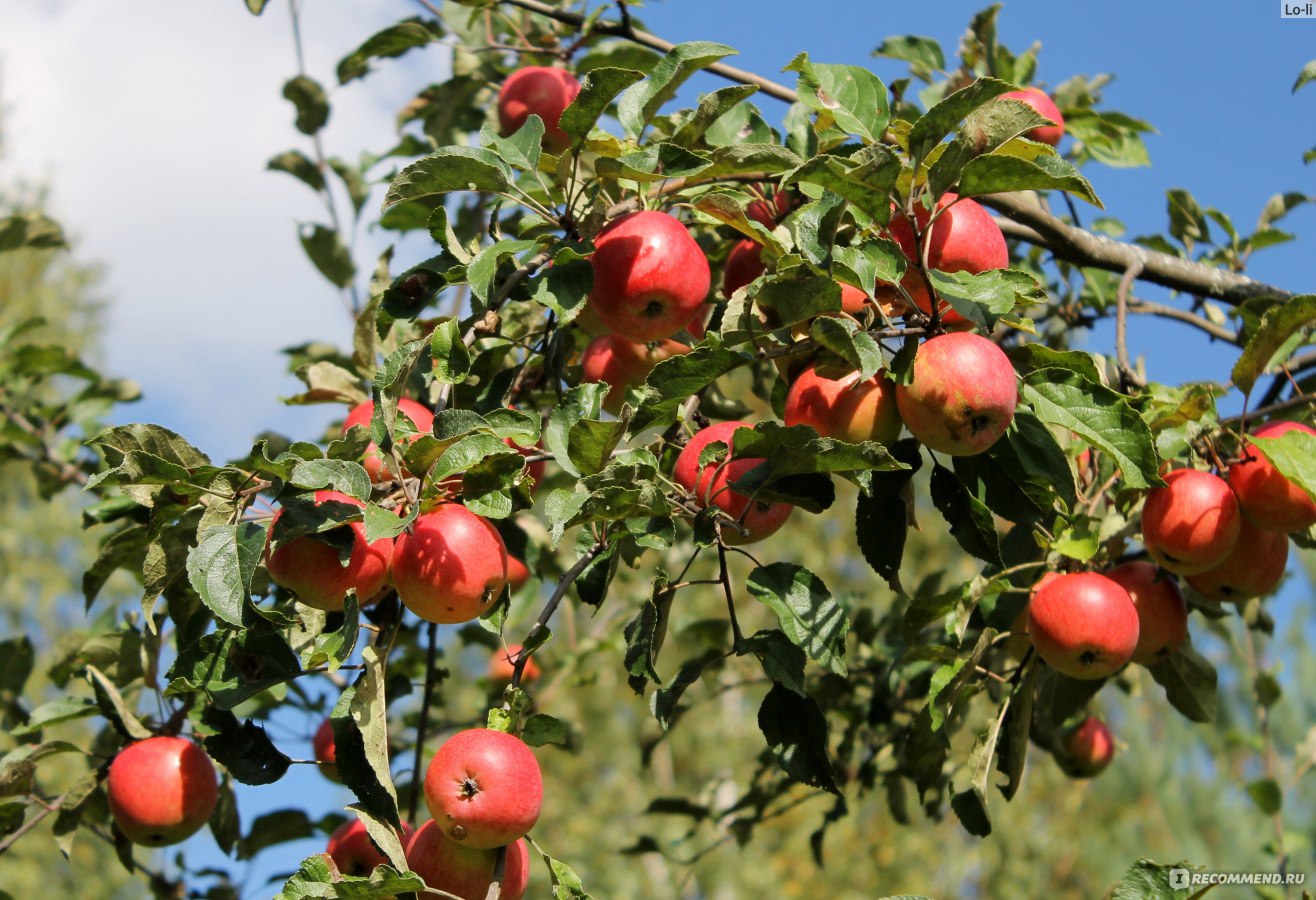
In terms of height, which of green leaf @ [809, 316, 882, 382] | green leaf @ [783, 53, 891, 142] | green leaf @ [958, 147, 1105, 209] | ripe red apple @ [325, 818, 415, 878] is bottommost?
ripe red apple @ [325, 818, 415, 878]

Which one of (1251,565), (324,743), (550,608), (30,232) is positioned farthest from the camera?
(30,232)

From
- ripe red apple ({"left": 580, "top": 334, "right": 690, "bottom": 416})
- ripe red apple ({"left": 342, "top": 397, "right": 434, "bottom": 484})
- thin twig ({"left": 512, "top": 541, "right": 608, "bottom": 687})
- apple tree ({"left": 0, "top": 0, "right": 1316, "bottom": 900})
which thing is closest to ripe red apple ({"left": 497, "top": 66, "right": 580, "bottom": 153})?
apple tree ({"left": 0, "top": 0, "right": 1316, "bottom": 900})

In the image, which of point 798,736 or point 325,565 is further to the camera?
point 798,736

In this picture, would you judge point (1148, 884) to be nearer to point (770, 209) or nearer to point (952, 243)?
point (952, 243)

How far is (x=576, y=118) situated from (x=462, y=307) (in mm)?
1454

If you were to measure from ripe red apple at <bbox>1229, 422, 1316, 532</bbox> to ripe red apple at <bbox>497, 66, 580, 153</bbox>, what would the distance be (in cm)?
141

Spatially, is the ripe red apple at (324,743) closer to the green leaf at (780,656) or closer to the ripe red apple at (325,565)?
the ripe red apple at (325,565)

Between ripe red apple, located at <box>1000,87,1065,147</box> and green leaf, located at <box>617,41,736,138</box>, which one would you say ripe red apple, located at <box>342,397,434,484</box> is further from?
ripe red apple, located at <box>1000,87,1065,147</box>

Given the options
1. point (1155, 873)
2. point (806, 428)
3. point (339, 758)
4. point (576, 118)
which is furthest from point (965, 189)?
point (339, 758)

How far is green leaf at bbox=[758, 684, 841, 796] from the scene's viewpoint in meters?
1.51

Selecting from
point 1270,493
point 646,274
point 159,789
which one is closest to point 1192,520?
point 1270,493

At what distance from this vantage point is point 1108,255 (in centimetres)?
199

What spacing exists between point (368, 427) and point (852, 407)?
2.01 ft

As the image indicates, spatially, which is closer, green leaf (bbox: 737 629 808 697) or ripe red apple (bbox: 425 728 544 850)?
ripe red apple (bbox: 425 728 544 850)
